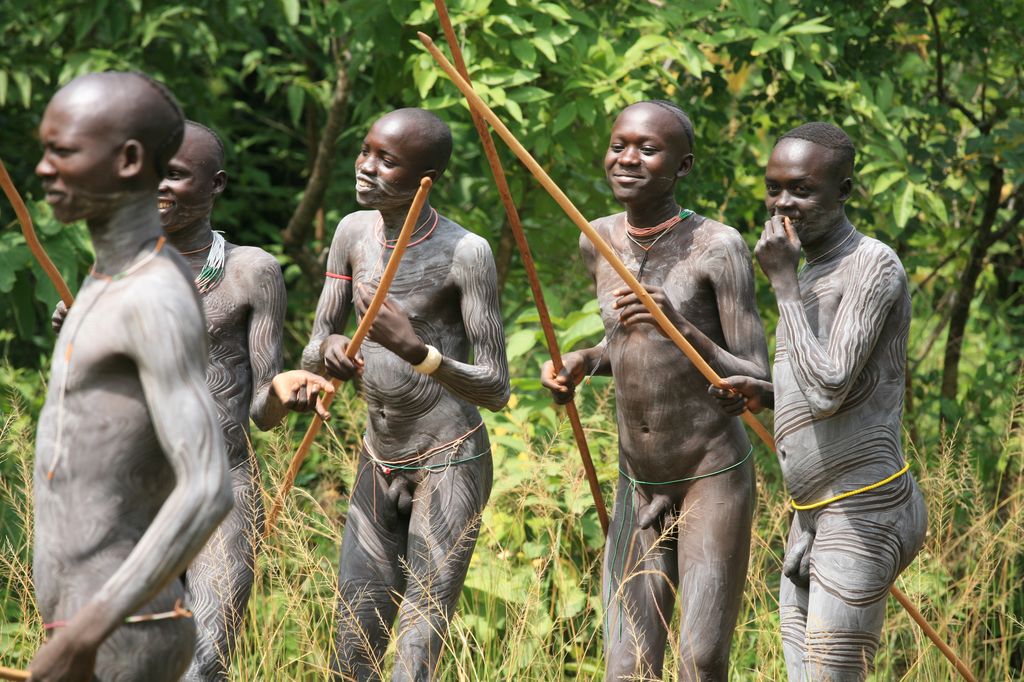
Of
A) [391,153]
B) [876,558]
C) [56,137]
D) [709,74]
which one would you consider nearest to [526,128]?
[709,74]

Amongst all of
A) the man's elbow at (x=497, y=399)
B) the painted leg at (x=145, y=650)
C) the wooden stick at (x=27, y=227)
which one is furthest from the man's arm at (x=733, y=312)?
the painted leg at (x=145, y=650)

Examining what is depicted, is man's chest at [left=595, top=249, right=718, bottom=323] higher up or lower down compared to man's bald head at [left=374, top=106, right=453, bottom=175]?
lower down

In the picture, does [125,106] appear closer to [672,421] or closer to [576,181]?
[672,421]

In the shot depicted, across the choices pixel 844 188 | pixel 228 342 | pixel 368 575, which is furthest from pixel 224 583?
pixel 844 188

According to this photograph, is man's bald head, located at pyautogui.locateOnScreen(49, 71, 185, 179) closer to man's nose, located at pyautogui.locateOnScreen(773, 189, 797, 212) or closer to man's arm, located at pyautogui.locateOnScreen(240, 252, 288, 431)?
man's arm, located at pyautogui.locateOnScreen(240, 252, 288, 431)

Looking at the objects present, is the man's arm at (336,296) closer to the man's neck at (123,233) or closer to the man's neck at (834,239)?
the man's neck at (834,239)

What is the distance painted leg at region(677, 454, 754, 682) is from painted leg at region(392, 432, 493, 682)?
656 millimetres

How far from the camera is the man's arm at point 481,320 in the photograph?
4.39 metres

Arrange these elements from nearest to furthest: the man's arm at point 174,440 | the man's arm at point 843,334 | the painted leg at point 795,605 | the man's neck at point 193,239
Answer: the man's arm at point 174,440, the man's arm at point 843,334, the painted leg at point 795,605, the man's neck at point 193,239

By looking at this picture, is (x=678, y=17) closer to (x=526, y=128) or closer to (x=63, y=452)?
(x=526, y=128)

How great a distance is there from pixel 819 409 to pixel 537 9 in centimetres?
293

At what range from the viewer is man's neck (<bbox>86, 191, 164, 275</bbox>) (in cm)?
278

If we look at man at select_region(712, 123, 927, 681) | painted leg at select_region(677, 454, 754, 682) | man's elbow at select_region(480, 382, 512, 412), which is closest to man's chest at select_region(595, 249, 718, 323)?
man at select_region(712, 123, 927, 681)

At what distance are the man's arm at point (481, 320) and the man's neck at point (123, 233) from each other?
1668mm
